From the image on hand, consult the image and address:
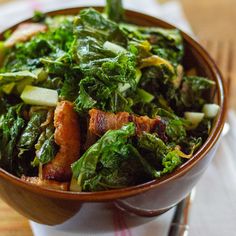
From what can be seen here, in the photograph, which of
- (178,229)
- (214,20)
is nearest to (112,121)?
(178,229)

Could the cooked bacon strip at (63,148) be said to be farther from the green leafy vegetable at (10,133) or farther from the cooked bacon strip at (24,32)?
the cooked bacon strip at (24,32)

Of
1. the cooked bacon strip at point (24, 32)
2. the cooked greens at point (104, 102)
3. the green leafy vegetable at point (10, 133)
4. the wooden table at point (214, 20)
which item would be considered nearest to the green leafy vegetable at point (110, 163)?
the cooked greens at point (104, 102)

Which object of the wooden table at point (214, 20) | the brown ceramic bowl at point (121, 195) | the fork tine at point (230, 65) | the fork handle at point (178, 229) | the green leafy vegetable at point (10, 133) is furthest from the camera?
the wooden table at point (214, 20)

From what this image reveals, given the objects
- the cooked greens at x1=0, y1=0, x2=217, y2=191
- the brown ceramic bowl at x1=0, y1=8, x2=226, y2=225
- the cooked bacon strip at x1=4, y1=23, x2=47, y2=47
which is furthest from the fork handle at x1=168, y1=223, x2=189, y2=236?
the cooked bacon strip at x1=4, y1=23, x2=47, y2=47

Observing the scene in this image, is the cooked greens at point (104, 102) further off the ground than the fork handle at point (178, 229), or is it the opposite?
the cooked greens at point (104, 102)

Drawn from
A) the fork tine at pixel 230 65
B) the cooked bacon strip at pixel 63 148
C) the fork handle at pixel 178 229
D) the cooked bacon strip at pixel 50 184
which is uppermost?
the cooked bacon strip at pixel 63 148

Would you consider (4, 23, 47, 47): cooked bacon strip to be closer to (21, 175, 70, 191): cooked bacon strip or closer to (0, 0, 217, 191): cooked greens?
(0, 0, 217, 191): cooked greens

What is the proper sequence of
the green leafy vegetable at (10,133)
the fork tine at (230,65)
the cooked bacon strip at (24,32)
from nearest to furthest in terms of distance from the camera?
the green leafy vegetable at (10,133)
the cooked bacon strip at (24,32)
the fork tine at (230,65)

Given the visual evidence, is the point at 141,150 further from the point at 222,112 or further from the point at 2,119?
the point at 2,119

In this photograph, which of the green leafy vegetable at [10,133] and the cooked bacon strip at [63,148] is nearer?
the cooked bacon strip at [63,148]
